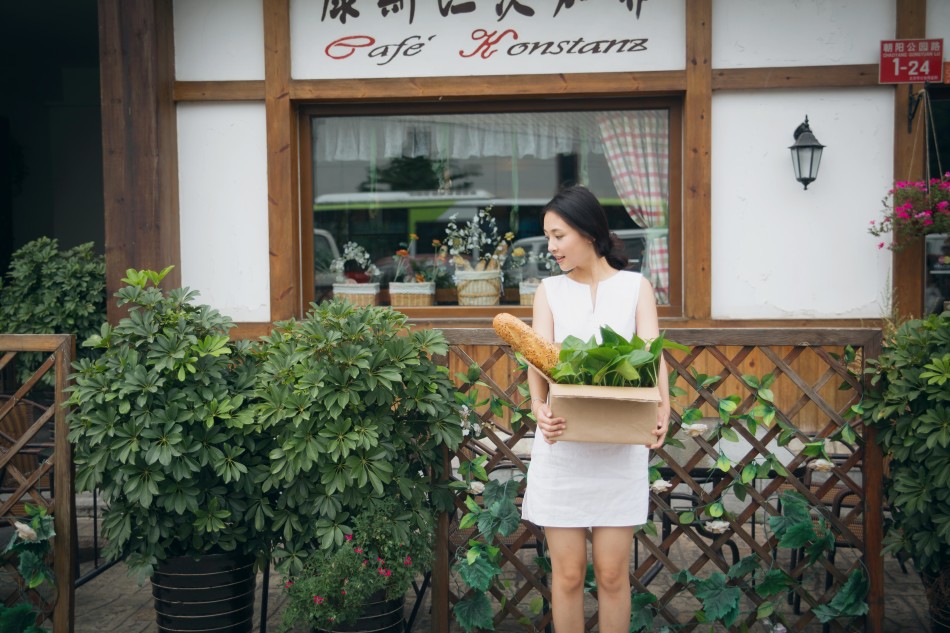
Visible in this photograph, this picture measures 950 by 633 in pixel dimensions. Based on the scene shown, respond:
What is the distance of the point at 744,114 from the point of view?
6.76m

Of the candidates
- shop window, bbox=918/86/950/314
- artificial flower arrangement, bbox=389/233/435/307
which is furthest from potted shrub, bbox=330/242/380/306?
shop window, bbox=918/86/950/314

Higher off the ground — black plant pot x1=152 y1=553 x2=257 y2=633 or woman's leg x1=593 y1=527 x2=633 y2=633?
woman's leg x1=593 y1=527 x2=633 y2=633

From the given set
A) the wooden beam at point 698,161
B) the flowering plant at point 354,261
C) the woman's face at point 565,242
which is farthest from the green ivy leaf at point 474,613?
the flowering plant at point 354,261

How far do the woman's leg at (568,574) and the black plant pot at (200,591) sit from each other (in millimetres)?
1457

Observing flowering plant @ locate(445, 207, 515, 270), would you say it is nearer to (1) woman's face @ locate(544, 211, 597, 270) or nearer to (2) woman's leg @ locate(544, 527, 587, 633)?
(1) woman's face @ locate(544, 211, 597, 270)

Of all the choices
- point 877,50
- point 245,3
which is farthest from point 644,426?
point 245,3

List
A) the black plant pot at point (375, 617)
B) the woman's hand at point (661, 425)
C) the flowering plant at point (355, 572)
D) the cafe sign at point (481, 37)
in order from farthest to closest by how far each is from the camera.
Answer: the cafe sign at point (481, 37) → the black plant pot at point (375, 617) → the flowering plant at point (355, 572) → the woman's hand at point (661, 425)

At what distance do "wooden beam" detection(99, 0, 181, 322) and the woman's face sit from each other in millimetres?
4186

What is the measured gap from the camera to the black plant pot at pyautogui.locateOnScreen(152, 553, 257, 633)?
3943mm

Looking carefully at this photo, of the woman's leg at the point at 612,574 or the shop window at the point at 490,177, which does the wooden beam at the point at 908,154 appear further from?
the woman's leg at the point at 612,574

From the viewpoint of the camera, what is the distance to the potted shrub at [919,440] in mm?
3730

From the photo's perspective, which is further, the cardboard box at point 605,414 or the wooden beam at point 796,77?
the wooden beam at point 796,77

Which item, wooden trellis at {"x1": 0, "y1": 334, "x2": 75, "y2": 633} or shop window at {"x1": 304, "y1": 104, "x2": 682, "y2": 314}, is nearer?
wooden trellis at {"x1": 0, "y1": 334, "x2": 75, "y2": 633}

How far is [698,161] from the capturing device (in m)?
6.77
